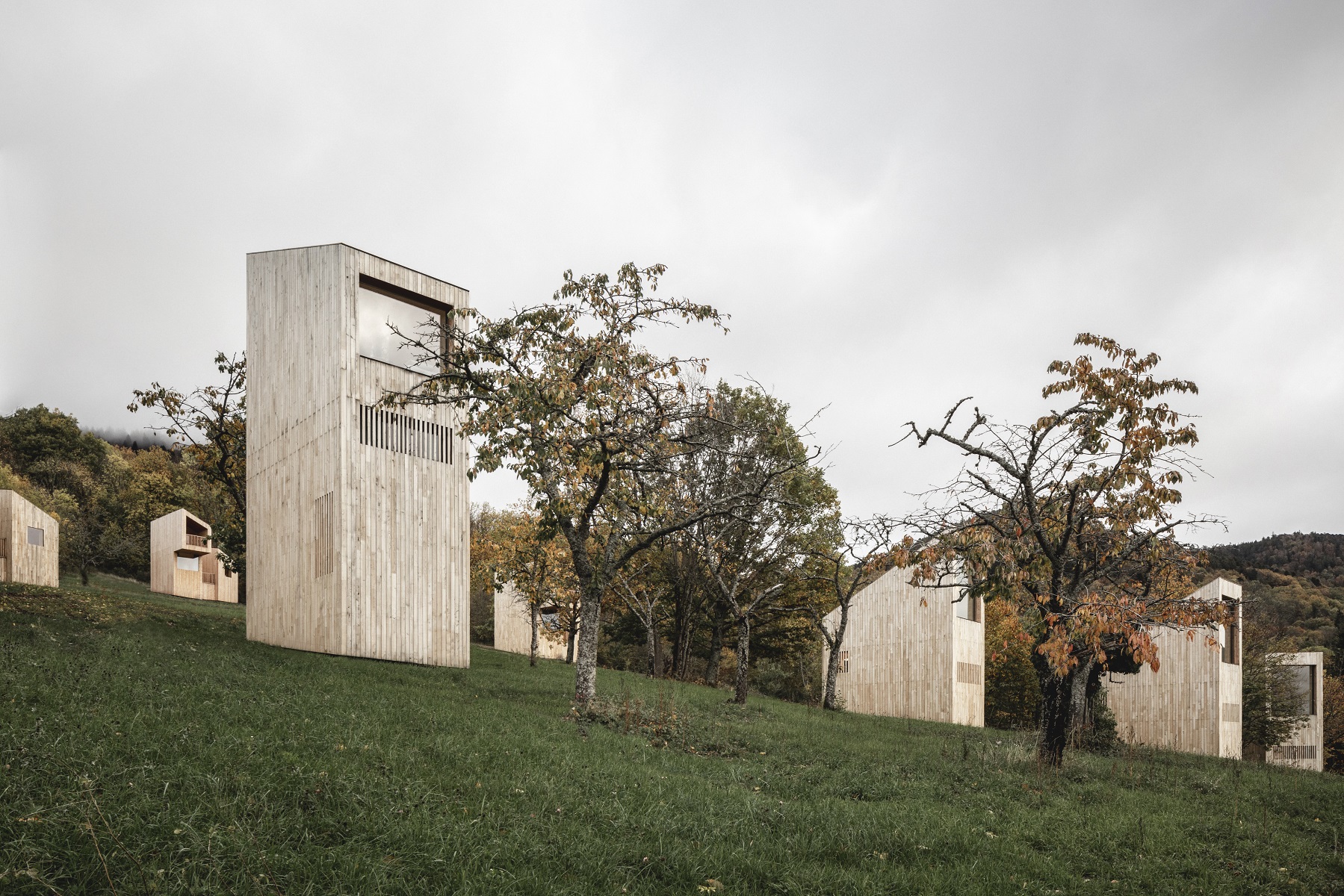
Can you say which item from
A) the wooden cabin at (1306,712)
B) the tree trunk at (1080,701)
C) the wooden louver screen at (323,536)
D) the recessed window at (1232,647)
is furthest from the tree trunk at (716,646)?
the wooden cabin at (1306,712)

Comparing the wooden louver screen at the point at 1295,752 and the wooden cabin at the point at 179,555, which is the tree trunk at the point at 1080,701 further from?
the wooden cabin at the point at 179,555

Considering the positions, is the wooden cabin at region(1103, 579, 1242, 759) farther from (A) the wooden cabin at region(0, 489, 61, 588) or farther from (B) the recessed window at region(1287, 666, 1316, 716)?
(A) the wooden cabin at region(0, 489, 61, 588)

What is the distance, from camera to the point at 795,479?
91.5 feet

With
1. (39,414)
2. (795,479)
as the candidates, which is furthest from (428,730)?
(39,414)

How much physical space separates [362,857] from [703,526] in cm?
1562

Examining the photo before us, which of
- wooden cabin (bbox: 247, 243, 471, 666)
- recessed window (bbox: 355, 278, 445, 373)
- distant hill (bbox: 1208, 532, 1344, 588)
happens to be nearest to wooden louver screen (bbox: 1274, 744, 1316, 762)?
distant hill (bbox: 1208, 532, 1344, 588)

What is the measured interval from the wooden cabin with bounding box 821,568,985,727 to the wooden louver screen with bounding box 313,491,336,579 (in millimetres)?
18482

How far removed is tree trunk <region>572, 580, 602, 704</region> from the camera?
41.5 ft

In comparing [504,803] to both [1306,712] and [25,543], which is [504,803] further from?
[1306,712]

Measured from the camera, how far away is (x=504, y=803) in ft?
20.5

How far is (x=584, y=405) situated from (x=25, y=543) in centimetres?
2073

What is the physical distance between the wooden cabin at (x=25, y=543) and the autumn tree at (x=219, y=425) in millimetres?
7926

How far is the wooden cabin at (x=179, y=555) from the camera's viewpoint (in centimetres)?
3428

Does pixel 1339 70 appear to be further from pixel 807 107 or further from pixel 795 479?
pixel 795 479
